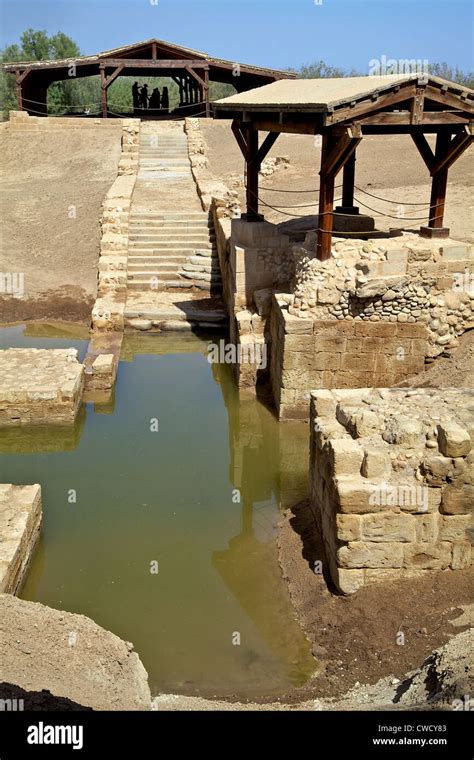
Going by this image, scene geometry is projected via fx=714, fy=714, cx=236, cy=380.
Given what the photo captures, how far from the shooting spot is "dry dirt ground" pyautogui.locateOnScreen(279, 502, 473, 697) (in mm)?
5234

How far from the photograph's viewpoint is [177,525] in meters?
7.41

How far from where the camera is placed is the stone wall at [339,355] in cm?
943

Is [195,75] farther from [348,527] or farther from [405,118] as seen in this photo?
[348,527]

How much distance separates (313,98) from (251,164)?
2.69m

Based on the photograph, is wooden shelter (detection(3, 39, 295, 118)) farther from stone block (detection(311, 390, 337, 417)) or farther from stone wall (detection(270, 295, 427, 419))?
stone block (detection(311, 390, 337, 417))

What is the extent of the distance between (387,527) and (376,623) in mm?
744

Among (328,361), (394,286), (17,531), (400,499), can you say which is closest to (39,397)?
(17,531)

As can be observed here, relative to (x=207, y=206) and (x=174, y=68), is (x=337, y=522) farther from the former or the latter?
(x=174, y=68)

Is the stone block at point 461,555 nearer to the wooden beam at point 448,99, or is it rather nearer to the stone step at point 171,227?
the wooden beam at point 448,99

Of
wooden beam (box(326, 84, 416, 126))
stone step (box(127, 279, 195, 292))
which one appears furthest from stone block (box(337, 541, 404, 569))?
stone step (box(127, 279, 195, 292))

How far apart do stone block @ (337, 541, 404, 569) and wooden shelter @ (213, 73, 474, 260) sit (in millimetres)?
4800

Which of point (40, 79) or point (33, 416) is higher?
point (40, 79)

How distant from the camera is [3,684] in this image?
161 inches
